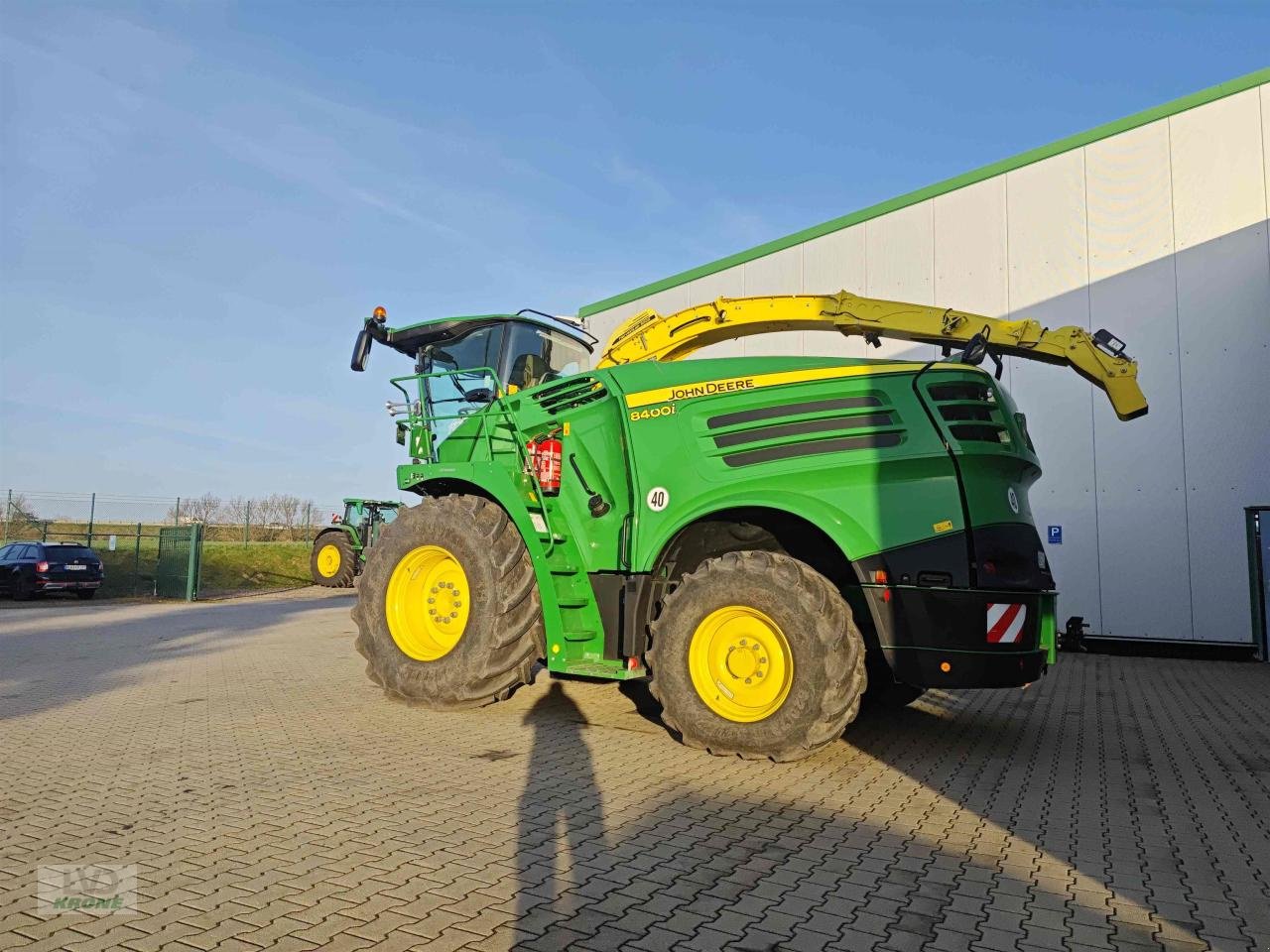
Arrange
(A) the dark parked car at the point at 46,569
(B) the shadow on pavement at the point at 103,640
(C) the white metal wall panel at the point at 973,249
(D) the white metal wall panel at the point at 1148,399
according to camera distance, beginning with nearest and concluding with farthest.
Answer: (B) the shadow on pavement at the point at 103,640
(D) the white metal wall panel at the point at 1148,399
(C) the white metal wall panel at the point at 973,249
(A) the dark parked car at the point at 46,569

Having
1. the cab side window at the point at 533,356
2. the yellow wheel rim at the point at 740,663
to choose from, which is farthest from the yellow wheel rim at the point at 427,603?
the yellow wheel rim at the point at 740,663

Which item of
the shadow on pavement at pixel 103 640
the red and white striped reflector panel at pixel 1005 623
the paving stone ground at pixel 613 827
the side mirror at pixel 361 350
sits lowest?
the shadow on pavement at pixel 103 640

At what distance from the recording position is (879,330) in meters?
6.65

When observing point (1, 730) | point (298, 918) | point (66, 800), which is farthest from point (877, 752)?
point (1, 730)

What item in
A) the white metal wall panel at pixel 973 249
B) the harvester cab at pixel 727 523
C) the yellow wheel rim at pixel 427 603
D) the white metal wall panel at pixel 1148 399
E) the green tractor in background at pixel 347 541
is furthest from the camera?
the green tractor in background at pixel 347 541

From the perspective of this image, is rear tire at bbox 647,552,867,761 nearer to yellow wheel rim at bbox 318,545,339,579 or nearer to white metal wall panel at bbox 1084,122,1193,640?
white metal wall panel at bbox 1084,122,1193,640

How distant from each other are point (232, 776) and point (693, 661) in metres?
2.74

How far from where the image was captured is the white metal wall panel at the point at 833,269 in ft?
44.1

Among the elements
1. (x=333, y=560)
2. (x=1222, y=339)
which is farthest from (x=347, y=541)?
(x=1222, y=339)

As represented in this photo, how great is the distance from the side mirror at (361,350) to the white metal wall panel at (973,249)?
28.8 feet

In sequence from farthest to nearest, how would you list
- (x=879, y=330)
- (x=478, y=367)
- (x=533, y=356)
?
(x=533, y=356)
(x=478, y=367)
(x=879, y=330)

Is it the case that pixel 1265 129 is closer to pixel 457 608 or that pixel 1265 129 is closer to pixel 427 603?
pixel 457 608

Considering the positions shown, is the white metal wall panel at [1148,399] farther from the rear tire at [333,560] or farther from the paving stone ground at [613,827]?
the rear tire at [333,560]

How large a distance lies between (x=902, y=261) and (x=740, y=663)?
9.71 m
